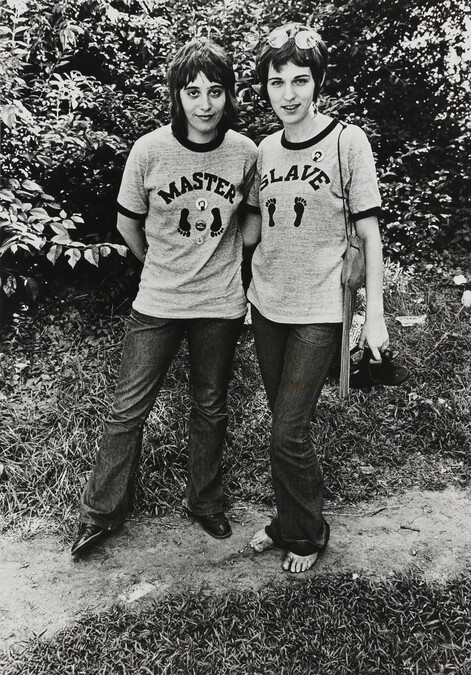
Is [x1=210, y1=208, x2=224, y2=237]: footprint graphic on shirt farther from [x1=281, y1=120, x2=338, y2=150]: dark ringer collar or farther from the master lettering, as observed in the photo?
[x1=281, y1=120, x2=338, y2=150]: dark ringer collar

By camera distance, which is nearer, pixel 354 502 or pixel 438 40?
pixel 354 502

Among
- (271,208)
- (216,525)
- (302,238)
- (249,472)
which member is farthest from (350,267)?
(249,472)

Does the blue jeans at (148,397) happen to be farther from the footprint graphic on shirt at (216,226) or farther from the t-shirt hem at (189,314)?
the footprint graphic on shirt at (216,226)

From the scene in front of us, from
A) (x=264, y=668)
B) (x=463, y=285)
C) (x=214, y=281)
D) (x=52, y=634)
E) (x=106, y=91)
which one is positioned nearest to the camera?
(x=264, y=668)

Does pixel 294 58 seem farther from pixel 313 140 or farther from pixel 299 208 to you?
pixel 299 208

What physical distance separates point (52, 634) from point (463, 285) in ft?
13.5

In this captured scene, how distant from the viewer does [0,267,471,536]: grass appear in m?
3.41

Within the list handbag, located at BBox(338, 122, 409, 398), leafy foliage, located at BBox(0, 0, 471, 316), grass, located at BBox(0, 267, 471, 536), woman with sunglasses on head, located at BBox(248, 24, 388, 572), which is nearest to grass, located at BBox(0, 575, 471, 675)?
woman with sunglasses on head, located at BBox(248, 24, 388, 572)

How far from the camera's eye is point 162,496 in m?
3.37

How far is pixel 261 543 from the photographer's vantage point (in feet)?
9.81

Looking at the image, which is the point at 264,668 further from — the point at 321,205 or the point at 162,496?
the point at 321,205

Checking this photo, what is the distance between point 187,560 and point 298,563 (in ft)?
1.67

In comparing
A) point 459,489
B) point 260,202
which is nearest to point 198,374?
point 260,202

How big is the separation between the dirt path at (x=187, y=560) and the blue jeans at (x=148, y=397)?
0.21 m
